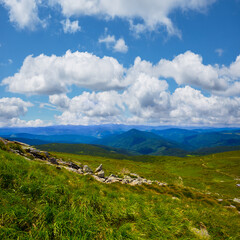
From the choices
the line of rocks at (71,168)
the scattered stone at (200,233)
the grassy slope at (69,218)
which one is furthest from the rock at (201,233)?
the line of rocks at (71,168)

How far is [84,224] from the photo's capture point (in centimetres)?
497

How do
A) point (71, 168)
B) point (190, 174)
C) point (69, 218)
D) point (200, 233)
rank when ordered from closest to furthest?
point (69, 218) → point (200, 233) → point (71, 168) → point (190, 174)

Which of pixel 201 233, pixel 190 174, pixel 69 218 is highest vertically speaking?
pixel 69 218

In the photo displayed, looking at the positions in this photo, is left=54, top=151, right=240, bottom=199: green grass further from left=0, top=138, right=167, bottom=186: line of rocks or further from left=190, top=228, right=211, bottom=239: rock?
left=190, top=228, right=211, bottom=239: rock

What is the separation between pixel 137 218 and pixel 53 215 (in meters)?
3.80

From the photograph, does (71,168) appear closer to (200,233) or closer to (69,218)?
(69,218)

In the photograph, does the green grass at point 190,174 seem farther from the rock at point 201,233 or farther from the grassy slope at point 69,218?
the rock at point 201,233

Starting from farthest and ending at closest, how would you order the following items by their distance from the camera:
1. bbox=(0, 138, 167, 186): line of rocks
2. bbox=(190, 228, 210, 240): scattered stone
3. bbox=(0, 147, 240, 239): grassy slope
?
bbox=(0, 138, 167, 186): line of rocks → bbox=(190, 228, 210, 240): scattered stone → bbox=(0, 147, 240, 239): grassy slope

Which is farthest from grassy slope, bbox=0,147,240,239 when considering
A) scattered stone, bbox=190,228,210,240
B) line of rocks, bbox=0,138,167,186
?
line of rocks, bbox=0,138,167,186

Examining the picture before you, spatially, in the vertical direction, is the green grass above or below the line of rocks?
below

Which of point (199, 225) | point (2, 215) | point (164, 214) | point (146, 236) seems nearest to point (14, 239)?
point (2, 215)

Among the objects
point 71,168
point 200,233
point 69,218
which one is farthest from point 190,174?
point 69,218

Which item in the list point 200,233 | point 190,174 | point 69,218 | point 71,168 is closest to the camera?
point 69,218

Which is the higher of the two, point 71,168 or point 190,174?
point 71,168
